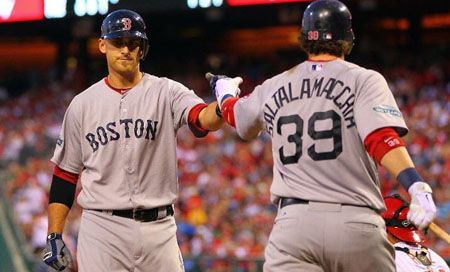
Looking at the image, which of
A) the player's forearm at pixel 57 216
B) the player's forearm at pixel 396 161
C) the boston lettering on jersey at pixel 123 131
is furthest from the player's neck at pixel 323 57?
the player's forearm at pixel 57 216

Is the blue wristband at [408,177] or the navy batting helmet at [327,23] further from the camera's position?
the navy batting helmet at [327,23]

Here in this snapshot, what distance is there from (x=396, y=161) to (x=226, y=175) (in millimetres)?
9179

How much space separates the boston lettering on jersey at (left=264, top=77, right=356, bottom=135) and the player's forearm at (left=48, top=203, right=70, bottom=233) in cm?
134

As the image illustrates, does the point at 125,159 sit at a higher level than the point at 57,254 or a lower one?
higher

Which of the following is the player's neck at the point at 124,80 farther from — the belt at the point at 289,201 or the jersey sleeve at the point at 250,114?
the belt at the point at 289,201

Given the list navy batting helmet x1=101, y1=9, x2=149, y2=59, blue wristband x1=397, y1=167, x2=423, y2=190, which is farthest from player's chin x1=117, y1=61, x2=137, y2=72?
blue wristband x1=397, y1=167, x2=423, y2=190

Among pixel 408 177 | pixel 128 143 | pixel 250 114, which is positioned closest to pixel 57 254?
pixel 128 143

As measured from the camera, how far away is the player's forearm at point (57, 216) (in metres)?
4.34

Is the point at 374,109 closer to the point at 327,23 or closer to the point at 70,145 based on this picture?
the point at 327,23

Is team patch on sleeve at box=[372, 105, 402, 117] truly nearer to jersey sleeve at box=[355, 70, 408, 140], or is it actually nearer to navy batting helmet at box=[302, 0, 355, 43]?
jersey sleeve at box=[355, 70, 408, 140]

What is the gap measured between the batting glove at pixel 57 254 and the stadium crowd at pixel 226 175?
3.78 meters

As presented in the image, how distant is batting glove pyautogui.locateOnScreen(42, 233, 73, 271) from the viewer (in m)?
4.25

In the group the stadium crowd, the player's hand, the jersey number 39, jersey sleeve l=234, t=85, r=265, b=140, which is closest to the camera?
the jersey number 39

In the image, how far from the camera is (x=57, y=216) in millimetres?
4363
